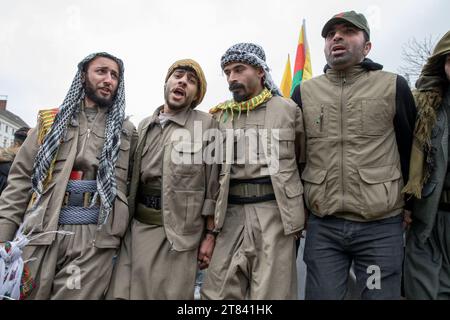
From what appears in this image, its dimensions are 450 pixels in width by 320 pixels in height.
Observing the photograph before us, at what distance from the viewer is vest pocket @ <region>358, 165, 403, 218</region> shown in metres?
2.23

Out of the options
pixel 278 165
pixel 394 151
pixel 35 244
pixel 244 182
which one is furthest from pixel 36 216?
pixel 394 151

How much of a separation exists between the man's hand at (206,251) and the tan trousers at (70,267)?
69 centimetres

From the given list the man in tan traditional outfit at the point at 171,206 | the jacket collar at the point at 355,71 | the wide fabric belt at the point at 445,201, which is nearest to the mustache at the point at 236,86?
the man in tan traditional outfit at the point at 171,206

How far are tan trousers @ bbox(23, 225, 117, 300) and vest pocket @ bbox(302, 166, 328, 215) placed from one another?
1.53 m

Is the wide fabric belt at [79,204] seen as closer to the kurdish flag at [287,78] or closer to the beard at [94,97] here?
the beard at [94,97]

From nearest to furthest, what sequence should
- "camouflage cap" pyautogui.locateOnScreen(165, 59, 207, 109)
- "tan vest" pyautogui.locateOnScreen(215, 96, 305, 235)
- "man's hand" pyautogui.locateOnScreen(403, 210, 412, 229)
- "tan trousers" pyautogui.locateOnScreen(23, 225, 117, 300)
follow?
"tan trousers" pyautogui.locateOnScreen(23, 225, 117, 300) < "tan vest" pyautogui.locateOnScreen(215, 96, 305, 235) < "man's hand" pyautogui.locateOnScreen(403, 210, 412, 229) < "camouflage cap" pyautogui.locateOnScreen(165, 59, 207, 109)

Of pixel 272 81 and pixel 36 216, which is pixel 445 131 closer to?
pixel 272 81

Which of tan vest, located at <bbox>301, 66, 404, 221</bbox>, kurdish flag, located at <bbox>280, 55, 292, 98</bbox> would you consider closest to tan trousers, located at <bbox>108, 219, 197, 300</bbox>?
tan vest, located at <bbox>301, 66, 404, 221</bbox>

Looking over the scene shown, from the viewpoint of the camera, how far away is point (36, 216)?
7.45ft

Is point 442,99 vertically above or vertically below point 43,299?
above

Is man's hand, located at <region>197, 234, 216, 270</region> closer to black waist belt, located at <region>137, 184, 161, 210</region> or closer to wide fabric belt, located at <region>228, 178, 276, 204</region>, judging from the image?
wide fabric belt, located at <region>228, 178, 276, 204</region>

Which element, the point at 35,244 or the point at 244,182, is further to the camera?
the point at 244,182

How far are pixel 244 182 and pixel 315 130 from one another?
0.65 meters

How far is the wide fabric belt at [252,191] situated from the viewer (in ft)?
7.94
